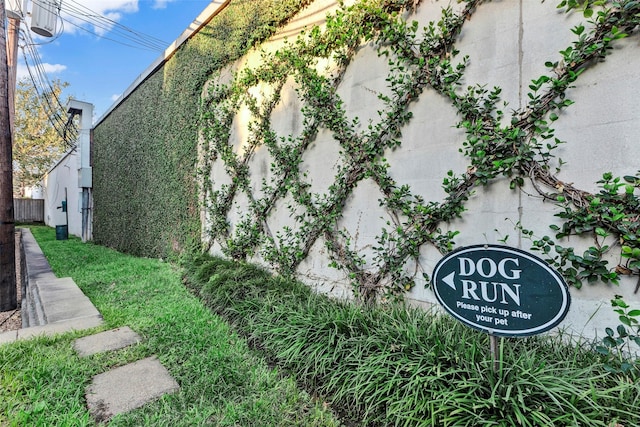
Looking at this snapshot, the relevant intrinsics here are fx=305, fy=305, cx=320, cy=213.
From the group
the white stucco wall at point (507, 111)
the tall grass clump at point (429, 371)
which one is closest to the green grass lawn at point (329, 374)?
the tall grass clump at point (429, 371)

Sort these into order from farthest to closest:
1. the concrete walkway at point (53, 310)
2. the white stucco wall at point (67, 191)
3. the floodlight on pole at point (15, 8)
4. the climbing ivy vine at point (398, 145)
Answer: the white stucco wall at point (67, 191) → the floodlight on pole at point (15, 8) → the concrete walkway at point (53, 310) → the climbing ivy vine at point (398, 145)

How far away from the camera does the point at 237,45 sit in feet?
14.6

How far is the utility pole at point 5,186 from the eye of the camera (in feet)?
12.7

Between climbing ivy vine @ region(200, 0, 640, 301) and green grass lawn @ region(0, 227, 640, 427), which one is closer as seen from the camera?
green grass lawn @ region(0, 227, 640, 427)

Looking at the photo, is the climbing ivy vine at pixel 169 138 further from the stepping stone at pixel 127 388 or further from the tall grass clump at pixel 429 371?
the tall grass clump at pixel 429 371

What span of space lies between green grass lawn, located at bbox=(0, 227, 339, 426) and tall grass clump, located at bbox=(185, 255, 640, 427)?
6.8 inches

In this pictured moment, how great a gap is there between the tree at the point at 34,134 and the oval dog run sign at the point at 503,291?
858 inches

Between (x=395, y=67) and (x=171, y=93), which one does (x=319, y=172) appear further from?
(x=171, y=93)

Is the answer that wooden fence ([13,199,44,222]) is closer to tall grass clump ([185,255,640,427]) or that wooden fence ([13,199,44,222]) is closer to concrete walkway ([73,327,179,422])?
concrete walkway ([73,327,179,422])

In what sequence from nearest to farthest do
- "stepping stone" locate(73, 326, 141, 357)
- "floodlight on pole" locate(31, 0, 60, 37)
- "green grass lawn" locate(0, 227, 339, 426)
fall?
"green grass lawn" locate(0, 227, 339, 426), "stepping stone" locate(73, 326, 141, 357), "floodlight on pole" locate(31, 0, 60, 37)

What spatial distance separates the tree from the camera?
59.0 ft

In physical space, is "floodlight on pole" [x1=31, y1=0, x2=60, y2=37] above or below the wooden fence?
above

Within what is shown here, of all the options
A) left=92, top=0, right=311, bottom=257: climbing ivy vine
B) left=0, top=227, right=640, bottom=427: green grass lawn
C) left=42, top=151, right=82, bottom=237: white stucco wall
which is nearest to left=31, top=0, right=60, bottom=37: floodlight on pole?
left=92, top=0, right=311, bottom=257: climbing ivy vine

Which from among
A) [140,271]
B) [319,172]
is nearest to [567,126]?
[319,172]
